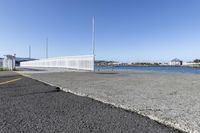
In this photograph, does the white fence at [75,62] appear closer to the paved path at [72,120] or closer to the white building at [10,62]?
the white building at [10,62]

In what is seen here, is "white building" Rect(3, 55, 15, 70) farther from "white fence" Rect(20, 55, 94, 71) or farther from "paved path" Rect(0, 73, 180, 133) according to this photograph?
"paved path" Rect(0, 73, 180, 133)

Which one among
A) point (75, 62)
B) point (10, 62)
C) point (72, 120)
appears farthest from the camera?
point (10, 62)

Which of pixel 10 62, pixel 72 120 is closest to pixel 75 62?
pixel 10 62

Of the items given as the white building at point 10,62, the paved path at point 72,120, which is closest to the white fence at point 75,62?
the white building at point 10,62

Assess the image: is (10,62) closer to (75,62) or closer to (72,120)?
(75,62)

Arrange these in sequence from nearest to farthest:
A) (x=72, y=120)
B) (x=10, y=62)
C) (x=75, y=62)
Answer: (x=72, y=120) < (x=75, y=62) < (x=10, y=62)

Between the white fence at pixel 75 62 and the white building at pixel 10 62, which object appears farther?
the white building at pixel 10 62

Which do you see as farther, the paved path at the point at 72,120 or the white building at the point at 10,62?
the white building at the point at 10,62

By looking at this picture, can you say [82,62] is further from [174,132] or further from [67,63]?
[174,132]

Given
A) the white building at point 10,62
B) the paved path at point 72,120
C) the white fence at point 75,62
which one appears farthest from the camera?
the white building at point 10,62

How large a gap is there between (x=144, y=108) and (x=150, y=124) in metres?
0.91

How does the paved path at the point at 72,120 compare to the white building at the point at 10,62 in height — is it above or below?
below

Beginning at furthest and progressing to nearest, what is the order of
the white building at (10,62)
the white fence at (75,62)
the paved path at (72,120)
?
the white building at (10,62) < the white fence at (75,62) < the paved path at (72,120)

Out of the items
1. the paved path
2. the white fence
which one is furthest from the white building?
the paved path
